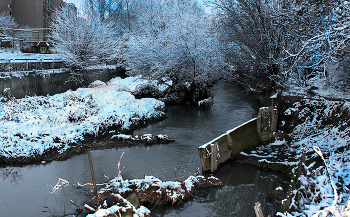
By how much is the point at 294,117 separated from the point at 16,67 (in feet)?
54.7

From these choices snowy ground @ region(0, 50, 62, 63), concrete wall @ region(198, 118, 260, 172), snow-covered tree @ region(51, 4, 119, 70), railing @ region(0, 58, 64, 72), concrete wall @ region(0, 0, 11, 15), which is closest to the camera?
concrete wall @ region(198, 118, 260, 172)

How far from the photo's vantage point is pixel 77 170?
1308 cm

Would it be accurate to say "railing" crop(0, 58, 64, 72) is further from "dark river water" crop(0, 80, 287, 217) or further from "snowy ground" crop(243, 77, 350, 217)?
"snowy ground" crop(243, 77, 350, 217)

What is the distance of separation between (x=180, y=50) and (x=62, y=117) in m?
12.5

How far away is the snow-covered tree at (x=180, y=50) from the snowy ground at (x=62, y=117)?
5.16m

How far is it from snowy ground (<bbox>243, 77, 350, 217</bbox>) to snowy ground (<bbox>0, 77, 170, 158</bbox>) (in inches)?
338

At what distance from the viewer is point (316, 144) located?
13445 millimetres

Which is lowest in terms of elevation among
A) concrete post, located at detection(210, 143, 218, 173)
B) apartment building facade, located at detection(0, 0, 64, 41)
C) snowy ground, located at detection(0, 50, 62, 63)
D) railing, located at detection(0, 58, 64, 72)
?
concrete post, located at detection(210, 143, 218, 173)

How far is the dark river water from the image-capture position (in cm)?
1003

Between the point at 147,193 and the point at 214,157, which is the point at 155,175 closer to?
the point at 147,193

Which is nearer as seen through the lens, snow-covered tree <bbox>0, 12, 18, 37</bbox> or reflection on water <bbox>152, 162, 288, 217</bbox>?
reflection on water <bbox>152, 162, 288, 217</bbox>

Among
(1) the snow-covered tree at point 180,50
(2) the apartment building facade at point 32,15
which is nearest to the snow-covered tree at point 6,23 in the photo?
(2) the apartment building facade at point 32,15

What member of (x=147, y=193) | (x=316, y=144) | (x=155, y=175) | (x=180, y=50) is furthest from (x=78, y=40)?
(x=316, y=144)

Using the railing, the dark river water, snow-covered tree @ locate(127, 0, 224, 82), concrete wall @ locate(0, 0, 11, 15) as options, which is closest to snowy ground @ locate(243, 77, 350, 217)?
the dark river water
